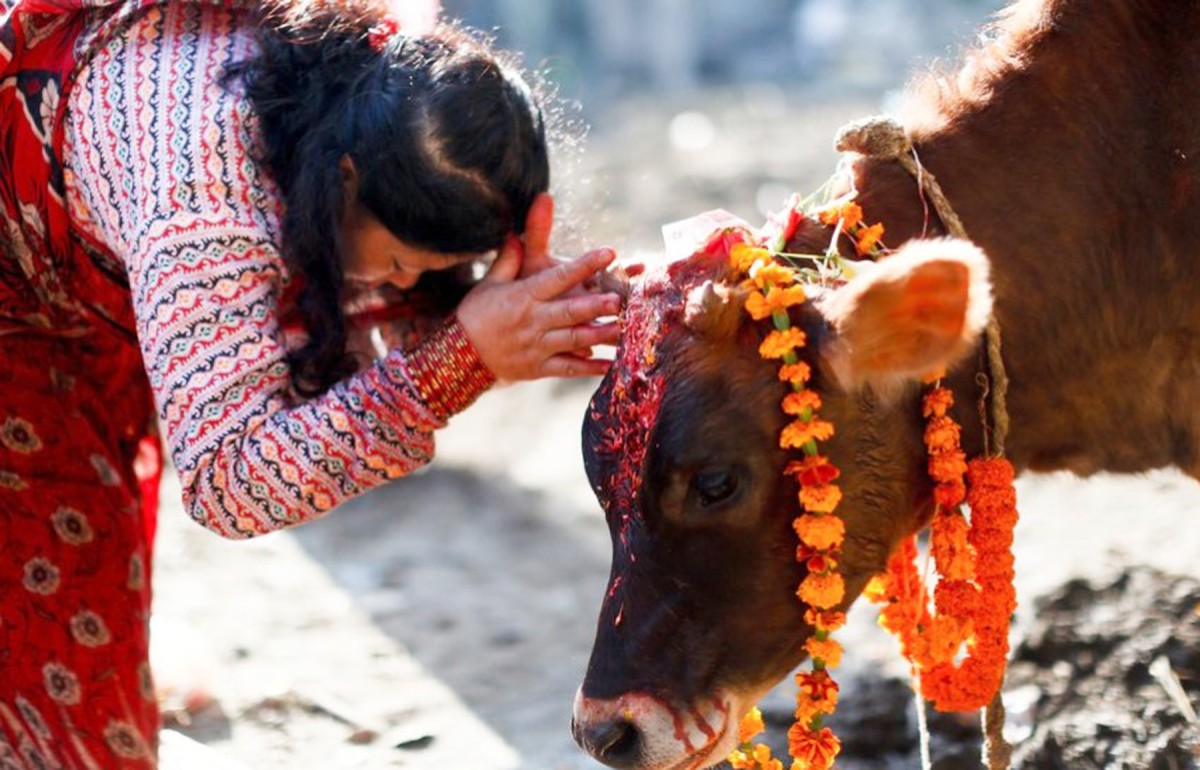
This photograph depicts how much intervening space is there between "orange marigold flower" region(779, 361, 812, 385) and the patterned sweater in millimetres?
741

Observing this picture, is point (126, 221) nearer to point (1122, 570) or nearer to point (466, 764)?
point (466, 764)

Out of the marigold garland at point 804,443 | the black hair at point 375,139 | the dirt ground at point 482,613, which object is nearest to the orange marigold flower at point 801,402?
the marigold garland at point 804,443

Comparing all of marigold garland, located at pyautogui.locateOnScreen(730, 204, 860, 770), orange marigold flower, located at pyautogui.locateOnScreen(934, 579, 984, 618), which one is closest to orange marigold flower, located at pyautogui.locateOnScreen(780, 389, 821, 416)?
marigold garland, located at pyautogui.locateOnScreen(730, 204, 860, 770)

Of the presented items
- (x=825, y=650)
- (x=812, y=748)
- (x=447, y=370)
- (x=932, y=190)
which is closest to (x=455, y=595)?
(x=447, y=370)

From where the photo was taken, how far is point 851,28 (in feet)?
45.4

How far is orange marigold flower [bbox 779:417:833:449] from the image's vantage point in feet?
Result: 7.90

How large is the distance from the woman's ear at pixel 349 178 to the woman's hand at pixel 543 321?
0.28 metres

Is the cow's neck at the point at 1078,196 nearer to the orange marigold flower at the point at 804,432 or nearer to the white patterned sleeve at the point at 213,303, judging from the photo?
the orange marigold flower at the point at 804,432

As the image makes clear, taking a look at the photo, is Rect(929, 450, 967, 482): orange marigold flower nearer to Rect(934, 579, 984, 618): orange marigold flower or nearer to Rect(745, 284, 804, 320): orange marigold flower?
Rect(934, 579, 984, 618): orange marigold flower

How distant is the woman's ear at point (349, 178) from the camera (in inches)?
113

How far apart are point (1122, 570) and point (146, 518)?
2312 millimetres

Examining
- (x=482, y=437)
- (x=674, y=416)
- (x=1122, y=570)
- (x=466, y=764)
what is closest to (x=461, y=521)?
(x=482, y=437)

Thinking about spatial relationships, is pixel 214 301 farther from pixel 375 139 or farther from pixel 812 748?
pixel 812 748

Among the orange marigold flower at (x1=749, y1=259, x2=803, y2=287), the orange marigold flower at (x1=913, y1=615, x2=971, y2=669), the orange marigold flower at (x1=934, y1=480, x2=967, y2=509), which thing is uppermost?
the orange marigold flower at (x1=749, y1=259, x2=803, y2=287)
